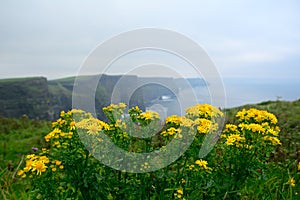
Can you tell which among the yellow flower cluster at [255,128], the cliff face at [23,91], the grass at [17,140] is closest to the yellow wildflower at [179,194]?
the yellow flower cluster at [255,128]

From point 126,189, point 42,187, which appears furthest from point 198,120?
point 42,187

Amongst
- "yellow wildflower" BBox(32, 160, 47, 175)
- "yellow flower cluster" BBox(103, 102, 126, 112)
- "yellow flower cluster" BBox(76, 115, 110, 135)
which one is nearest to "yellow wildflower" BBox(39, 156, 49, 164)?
"yellow wildflower" BBox(32, 160, 47, 175)

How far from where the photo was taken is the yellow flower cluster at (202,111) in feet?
8.92

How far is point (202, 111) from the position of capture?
2.74 meters

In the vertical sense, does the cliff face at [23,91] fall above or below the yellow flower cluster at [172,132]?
below

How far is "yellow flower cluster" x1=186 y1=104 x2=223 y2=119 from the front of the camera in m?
2.72

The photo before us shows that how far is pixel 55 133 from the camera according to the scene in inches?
96.9

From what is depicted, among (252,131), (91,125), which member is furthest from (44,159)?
(252,131)

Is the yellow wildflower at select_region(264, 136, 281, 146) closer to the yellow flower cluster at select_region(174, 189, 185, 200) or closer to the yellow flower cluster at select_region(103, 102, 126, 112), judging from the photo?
the yellow flower cluster at select_region(174, 189, 185, 200)

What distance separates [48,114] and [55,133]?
41694mm

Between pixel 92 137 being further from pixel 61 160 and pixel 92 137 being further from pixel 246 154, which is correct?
pixel 246 154

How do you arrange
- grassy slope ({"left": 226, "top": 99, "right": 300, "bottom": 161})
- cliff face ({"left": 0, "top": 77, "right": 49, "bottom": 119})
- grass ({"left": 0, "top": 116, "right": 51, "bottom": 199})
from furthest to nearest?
cliff face ({"left": 0, "top": 77, "right": 49, "bottom": 119}) < grass ({"left": 0, "top": 116, "right": 51, "bottom": 199}) < grassy slope ({"left": 226, "top": 99, "right": 300, "bottom": 161})

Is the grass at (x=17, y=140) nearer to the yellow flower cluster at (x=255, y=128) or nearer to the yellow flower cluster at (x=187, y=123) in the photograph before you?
the yellow flower cluster at (x=187, y=123)

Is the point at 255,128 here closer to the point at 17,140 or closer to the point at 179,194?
the point at 179,194
